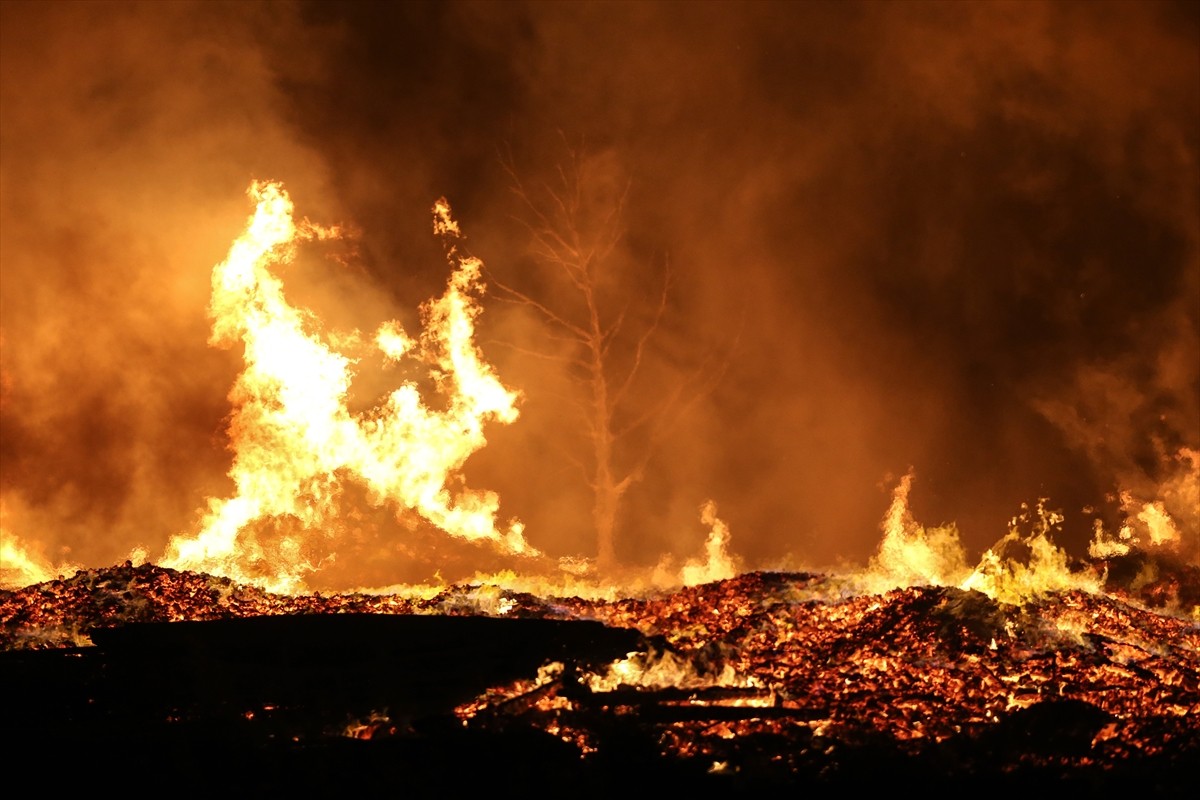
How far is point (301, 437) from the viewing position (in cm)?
1888

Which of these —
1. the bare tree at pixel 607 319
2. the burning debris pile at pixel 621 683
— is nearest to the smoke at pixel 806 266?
the bare tree at pixel 607 319

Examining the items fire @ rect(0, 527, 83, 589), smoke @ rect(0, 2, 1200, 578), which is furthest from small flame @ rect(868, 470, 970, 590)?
fire @ rect(0, 527, 83, 589)

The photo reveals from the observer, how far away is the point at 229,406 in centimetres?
2034

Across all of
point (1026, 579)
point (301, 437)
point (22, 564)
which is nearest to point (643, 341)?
point (301, 437)

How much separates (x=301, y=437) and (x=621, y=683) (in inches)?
455

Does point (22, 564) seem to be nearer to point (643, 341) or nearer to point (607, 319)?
point (643, 341)

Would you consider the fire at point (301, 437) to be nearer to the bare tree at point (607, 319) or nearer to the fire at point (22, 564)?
the fire at point (22, 564)

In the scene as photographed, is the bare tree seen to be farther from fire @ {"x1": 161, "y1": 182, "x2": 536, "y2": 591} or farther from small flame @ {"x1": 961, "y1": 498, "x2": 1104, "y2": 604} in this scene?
small flame @ {"x1": 961, "y1": 498, "x2": 1104, "y2": 604}

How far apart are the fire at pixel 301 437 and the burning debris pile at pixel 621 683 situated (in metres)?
6.43

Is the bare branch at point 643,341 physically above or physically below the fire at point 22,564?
above

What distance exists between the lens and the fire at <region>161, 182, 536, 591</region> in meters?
18.2

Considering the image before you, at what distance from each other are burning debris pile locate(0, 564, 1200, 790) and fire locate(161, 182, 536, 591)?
6431 millimetres

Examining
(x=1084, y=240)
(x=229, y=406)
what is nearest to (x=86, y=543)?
(x=229, y=406)

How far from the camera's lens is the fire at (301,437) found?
18.2 meters
